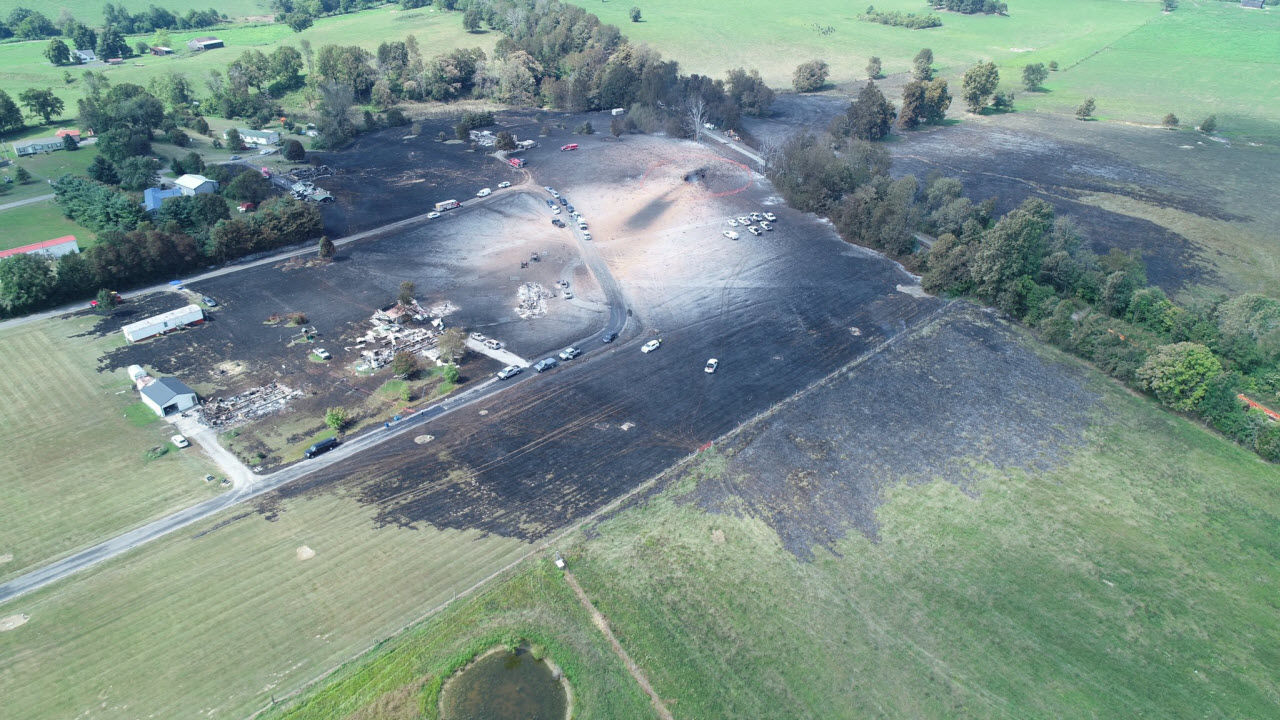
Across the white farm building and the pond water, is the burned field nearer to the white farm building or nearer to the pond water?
the white farm building

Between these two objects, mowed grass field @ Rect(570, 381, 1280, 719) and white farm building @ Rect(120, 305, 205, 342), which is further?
white farm building @ Rect(120, 305, 205, 342)

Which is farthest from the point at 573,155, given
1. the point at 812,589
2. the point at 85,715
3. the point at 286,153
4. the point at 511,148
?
the point at 85,715

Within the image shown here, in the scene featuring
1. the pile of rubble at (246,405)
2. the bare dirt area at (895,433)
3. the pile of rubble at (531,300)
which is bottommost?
the bare dirt area at (895,433)

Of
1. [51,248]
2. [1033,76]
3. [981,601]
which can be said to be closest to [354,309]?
[51,248]

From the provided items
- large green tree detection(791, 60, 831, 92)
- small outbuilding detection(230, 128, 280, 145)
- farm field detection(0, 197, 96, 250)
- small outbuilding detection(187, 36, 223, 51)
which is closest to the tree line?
large green tree detection(791, 60, 831, 92)

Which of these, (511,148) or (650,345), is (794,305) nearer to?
(650,345)

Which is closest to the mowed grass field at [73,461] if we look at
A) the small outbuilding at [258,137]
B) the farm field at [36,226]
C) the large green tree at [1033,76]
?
the farm field at [36,226]

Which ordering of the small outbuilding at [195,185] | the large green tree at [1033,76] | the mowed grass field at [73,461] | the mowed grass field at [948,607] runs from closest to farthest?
the mowed grass field at [948,607] → the mowed grass field at [73,461] → the small outbuilding at [195,185] → the large green tree at [1033,76]

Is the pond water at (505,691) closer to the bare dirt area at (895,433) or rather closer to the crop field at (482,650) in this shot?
the crop field at (482,650)
